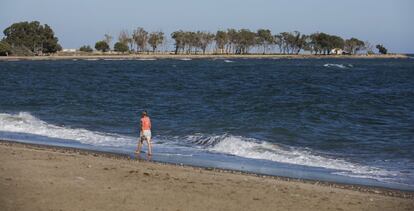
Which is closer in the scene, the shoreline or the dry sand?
the dry sand

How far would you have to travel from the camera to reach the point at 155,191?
11.0m

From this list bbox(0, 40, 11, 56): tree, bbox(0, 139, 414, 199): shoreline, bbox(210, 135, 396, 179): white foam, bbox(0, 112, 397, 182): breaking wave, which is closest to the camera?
bbox(0, 139, 414, 199): shoreline

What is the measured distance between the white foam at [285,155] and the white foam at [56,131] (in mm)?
3540

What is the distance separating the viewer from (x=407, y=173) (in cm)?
1566

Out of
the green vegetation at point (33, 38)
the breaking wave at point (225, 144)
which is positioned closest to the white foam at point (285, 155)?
the breaking wave at point (225, 144)

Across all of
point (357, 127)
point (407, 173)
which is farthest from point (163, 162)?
point (357, 127)

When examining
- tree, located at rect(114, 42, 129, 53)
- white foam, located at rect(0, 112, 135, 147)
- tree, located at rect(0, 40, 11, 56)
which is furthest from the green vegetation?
white foam, located at rect(0, 112, 135, 147)

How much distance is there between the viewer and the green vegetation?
16909 cm

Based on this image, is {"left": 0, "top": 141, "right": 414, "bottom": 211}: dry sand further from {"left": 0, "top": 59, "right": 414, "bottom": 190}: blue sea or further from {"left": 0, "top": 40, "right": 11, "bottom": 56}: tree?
{"left": 0, "top": 40, "right": 11, "bottom": 56}: tree

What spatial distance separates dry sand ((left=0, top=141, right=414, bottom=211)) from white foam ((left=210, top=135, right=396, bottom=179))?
2.96 metres

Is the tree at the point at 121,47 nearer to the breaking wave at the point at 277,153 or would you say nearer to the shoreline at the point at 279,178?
the breaking wave at the point at 277,153

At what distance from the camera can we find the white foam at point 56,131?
842 inches

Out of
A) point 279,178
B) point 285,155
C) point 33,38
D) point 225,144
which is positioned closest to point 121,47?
point 33,38

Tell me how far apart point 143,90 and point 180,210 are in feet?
129
